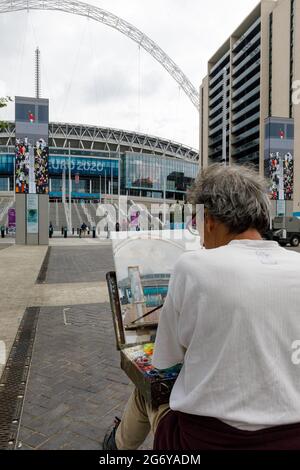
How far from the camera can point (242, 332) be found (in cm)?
133

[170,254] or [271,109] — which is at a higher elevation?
[271,109]

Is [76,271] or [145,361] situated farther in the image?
[76,271]

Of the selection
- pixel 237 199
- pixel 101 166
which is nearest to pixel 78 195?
pixel 101 166

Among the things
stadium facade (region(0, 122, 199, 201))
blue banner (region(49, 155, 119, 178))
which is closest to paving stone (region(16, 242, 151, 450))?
stadium facade (region(0, 122, 199, 201))

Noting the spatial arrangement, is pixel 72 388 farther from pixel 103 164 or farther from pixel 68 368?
pixel 103 164

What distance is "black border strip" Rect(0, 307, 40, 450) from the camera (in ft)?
9.64

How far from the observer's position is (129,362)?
2.12 m

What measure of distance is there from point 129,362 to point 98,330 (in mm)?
3833

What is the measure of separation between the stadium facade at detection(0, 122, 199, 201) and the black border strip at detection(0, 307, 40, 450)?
77.9m

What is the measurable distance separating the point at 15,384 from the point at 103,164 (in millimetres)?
90035

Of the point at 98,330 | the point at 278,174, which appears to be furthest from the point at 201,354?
the point at 278,174

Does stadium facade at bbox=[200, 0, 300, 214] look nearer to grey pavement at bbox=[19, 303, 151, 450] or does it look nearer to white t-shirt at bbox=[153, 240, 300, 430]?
grey pavement at bbox=[19, 303, 151, 450]

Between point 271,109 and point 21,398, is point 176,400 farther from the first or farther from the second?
point 271,109

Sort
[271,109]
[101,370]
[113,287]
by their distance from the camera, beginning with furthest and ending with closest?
[271,109], [101,370], [113,287]
